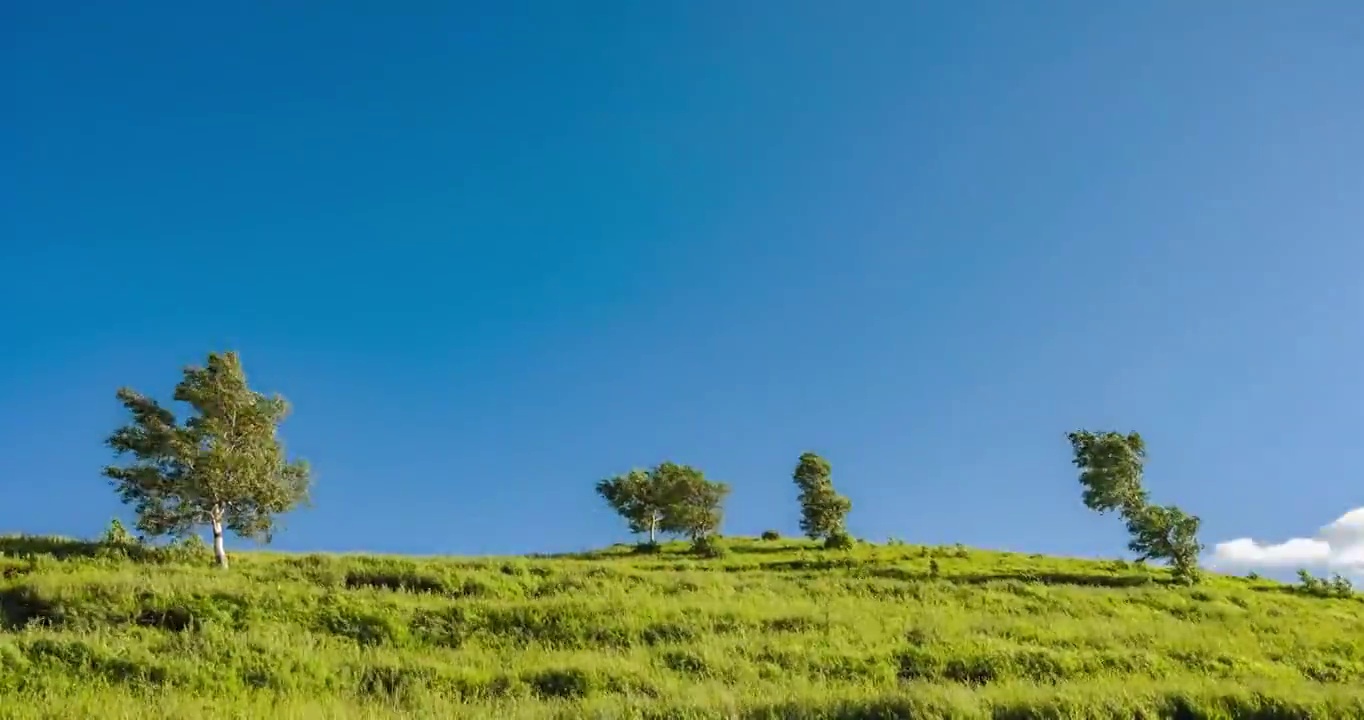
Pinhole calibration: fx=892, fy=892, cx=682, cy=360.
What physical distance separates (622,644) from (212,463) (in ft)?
99.1

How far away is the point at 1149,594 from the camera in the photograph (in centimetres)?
4259

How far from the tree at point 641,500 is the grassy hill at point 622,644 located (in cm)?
2662

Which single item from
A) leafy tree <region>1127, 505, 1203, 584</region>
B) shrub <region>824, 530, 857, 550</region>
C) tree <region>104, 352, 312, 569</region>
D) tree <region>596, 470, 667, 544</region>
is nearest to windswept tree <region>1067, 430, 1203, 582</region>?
leafy tree <region>1127, 505, 1203, 584</region>

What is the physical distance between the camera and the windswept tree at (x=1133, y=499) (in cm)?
5534

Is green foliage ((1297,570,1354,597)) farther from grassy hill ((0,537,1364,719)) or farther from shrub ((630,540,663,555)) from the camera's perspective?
shrub ((630,540,663,555))

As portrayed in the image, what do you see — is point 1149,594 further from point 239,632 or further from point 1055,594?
point 239,632

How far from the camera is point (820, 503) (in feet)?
225

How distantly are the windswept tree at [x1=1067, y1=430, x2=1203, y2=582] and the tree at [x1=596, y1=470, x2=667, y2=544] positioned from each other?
31126mm

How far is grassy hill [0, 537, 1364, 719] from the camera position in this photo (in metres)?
13.3

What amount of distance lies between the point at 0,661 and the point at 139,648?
226 centimetres

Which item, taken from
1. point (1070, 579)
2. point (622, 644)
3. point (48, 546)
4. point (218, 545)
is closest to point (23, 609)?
point (622, 644)

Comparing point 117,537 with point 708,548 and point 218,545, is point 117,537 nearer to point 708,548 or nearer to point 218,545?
point 218,545

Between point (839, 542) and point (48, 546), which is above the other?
point (48, 546)

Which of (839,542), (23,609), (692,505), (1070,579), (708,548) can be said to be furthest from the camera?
(692,505)
